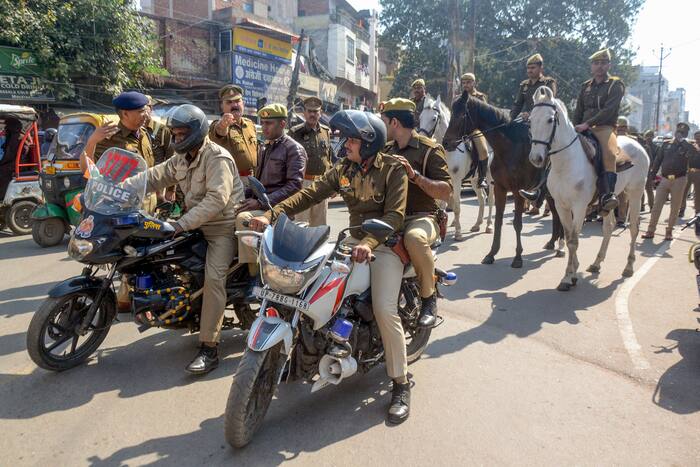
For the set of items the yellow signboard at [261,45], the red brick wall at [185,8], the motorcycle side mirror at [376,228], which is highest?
the red brick wall at [185,8]

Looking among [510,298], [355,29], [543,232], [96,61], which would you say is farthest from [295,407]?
[355,29]

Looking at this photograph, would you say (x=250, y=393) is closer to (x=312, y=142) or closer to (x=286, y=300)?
(x=286, y=300)

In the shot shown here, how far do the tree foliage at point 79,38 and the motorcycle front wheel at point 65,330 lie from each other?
13.7 m

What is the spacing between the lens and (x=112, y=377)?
12.4 feet

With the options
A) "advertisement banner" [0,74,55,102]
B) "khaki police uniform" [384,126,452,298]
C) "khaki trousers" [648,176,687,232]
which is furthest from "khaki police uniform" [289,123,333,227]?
"advertisement banner" [0,74,55,102]

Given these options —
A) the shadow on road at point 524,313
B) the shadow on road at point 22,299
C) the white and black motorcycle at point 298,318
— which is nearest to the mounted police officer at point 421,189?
the white and black motorcycle at point 298,318

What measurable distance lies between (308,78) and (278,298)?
91.1 feet

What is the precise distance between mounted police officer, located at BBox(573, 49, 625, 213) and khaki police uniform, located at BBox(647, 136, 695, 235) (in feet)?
14.2

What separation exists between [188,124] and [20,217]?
787 centimetres

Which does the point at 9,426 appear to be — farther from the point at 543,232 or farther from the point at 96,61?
the point at 96,61

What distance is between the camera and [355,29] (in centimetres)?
3888

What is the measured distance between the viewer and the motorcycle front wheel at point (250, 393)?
2.72 metres

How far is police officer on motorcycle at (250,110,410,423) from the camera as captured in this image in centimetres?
326

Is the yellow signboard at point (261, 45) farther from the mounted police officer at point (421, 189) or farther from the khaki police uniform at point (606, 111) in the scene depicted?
the mounted police officer at point (421, 189)
